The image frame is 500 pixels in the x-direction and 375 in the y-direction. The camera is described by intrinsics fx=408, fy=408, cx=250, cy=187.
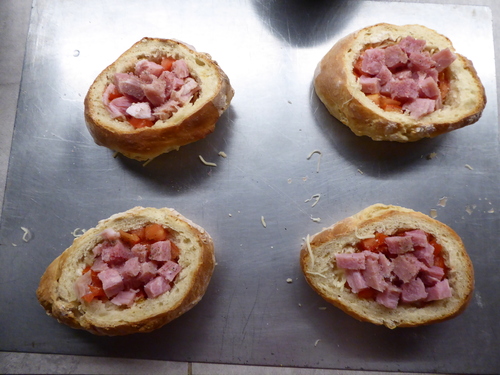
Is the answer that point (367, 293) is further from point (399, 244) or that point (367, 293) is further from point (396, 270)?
point (399, 244)

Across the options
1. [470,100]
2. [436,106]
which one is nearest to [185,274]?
[436,106]

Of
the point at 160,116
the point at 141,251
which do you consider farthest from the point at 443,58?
the point at 141,251

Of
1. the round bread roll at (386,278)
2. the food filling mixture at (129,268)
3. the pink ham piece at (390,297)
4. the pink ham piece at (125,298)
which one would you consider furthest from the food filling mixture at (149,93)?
the pink ham piece at (390,297)

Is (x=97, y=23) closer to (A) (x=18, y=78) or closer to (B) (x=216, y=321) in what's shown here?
(A) (x=18, y=78)

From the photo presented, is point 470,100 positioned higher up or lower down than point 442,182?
higher up

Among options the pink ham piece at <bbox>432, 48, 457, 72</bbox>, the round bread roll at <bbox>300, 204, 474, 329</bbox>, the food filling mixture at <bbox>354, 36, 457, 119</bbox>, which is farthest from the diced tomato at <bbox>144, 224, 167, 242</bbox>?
the pink ham piece at <bbox>432, 48, 457, 72</bbox>

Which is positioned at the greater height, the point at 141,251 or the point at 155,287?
the point at 141,251

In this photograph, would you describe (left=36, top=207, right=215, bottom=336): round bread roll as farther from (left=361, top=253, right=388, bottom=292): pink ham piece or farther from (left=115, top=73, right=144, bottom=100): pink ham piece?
(left=361, top=253, right=388, bottom=292): pink ham piece
